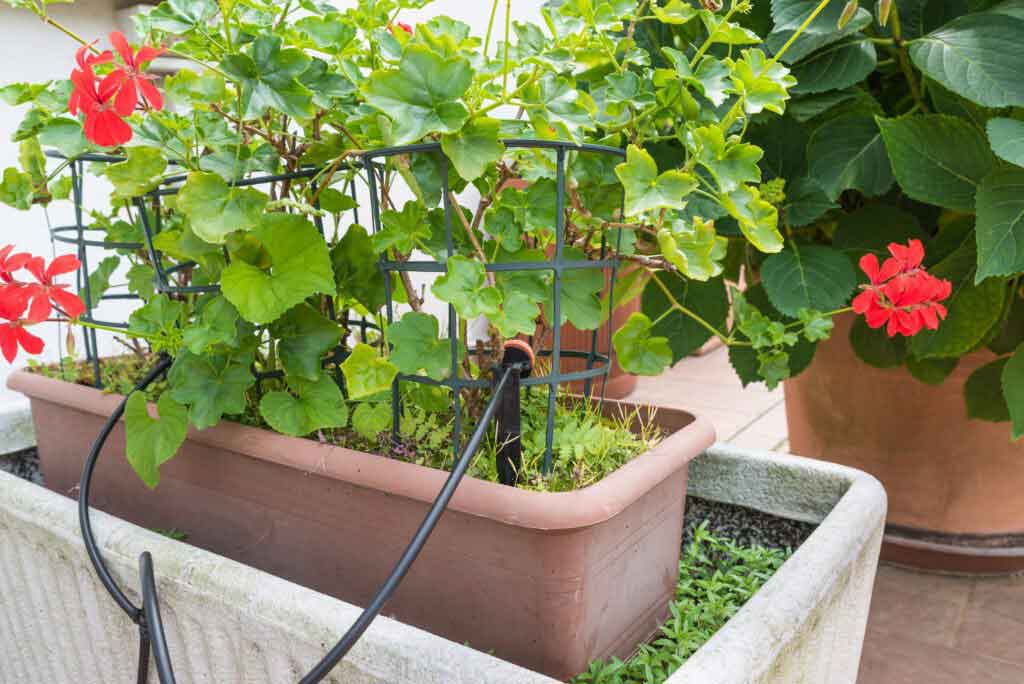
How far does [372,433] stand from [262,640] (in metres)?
0.19

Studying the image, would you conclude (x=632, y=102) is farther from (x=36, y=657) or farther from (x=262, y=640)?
(x=36, y=657)

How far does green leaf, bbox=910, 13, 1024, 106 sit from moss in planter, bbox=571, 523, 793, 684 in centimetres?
48

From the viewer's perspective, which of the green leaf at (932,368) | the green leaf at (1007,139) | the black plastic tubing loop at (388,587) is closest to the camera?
the black plastic tubing loop at (388,587)

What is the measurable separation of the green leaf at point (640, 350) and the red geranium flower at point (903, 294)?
0.51 ft

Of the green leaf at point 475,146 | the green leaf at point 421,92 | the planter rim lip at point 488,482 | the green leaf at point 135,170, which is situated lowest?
the planter rim lip at point 488,482

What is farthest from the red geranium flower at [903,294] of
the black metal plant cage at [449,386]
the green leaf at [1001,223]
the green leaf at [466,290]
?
the green leaf at [466,290]

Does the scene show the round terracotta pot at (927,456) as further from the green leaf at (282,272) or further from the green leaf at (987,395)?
the green leaf at (282,272)

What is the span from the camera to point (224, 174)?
56 centimetres

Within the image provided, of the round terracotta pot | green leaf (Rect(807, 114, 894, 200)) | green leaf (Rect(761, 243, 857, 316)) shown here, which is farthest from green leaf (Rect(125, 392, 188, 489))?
the round terracotta pot

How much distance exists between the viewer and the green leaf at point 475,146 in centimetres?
44

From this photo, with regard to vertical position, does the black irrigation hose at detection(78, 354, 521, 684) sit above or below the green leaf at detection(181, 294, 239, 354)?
below

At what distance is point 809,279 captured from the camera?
2.73 ft

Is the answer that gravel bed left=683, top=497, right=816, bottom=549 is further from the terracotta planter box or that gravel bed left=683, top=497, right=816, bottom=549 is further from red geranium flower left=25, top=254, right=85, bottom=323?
red geranium flower left=25, top=254, right=85, bottom=323

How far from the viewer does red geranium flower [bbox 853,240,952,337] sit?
568 mm
